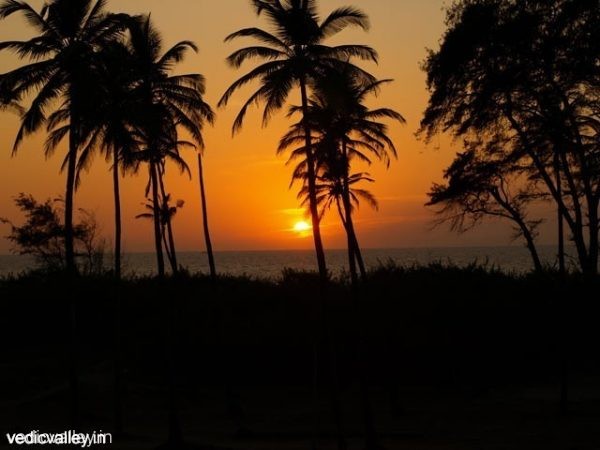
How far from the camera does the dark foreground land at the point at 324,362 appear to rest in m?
27.6

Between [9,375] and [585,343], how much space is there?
106 feet

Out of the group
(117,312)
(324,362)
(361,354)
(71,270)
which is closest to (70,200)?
(71,270)

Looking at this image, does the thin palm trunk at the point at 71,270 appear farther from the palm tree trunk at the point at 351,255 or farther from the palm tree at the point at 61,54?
the palm tree trunk at the point at 351,255

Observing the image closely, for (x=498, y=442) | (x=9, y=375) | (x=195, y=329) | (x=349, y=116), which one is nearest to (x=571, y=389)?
(x=498, y=442)

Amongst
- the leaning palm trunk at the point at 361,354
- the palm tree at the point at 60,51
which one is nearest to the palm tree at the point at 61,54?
the palm tree at the point at 60,51

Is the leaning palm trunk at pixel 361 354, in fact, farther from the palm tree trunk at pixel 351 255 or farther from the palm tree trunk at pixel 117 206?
the palm tree trunk at pixel 117 206

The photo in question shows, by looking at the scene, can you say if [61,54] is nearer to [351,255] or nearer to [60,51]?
[60,51]

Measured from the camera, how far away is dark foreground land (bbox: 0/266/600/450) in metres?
27.6

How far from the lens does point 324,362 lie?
38.6 m

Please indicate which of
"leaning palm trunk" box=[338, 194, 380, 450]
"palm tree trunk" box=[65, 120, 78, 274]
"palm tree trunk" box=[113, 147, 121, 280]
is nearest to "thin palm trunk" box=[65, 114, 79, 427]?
"palm tree trunk" box=[65, 120, 78, 274]

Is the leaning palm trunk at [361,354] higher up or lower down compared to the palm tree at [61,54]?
lower down

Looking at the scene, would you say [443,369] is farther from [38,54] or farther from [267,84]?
[38,54]

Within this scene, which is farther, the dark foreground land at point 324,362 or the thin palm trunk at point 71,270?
the dark foreground land at point 324,362

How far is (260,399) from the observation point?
36812mm
